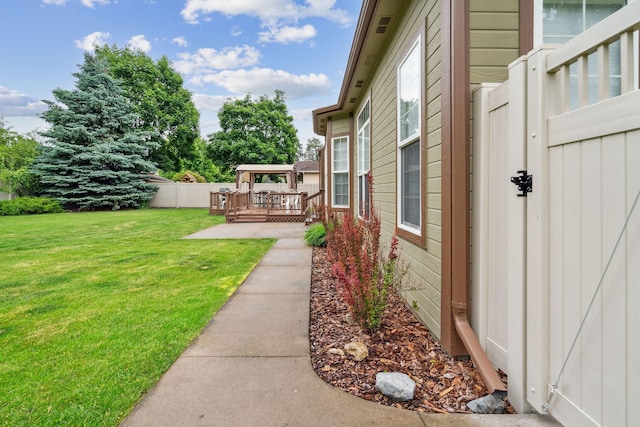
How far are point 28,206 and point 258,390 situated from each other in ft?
62.6

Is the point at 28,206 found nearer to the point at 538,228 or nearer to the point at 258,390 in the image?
the point at 258,390

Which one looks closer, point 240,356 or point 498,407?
point 498,407

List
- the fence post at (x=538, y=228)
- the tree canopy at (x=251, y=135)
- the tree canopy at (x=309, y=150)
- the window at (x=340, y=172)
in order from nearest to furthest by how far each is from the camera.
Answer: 1. the fence post at (x=538, y=228)
2. the window at (x=340, y=172)
3. the tree canopy at (x=251, y=135)
4. the tree canopy at (x=309, y=150)

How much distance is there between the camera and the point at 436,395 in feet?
6.07

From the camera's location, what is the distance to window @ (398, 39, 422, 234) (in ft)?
9.73

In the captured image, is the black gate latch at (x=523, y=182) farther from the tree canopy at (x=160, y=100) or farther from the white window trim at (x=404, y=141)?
the tree canopy at (x=160, y=100)

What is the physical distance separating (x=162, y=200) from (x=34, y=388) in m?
20.7

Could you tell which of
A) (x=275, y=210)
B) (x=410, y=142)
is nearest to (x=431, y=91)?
(x=410, y=142)

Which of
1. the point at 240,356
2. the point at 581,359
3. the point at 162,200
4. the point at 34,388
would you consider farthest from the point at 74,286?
the point at 162,200

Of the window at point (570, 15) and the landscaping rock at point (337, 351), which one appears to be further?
the landscaping rock at point (337, 351)

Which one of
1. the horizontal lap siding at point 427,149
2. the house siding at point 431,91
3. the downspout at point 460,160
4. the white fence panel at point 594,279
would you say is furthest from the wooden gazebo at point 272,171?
the white fence panel at point 594,279

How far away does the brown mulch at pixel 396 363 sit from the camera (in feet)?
6.01

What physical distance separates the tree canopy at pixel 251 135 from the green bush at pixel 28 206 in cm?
1472

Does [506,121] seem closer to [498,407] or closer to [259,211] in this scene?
[498,407]
